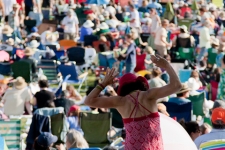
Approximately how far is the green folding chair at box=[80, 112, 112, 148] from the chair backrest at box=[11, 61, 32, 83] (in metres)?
4.42

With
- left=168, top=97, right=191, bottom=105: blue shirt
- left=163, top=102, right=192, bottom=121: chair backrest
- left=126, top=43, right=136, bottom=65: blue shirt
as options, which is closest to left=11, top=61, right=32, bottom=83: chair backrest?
left=126, top=43, right=136, bottom=65: blue shirt

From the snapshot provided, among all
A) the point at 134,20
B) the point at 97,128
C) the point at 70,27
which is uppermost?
the point at 134,20

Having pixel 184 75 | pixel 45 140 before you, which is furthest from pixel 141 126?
pixel 184 75

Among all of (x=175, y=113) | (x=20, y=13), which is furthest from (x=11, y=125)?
(x=20, y=13)

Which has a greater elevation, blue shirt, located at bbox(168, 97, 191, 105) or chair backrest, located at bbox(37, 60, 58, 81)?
blue shirt, located at bbox(168, 97, 191, 105)

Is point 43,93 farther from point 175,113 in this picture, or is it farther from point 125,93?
point 125,93

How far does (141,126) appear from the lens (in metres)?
4.12

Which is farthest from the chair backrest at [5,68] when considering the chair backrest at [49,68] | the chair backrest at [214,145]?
the chair backrest at [214,145]

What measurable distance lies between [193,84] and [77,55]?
4268mm

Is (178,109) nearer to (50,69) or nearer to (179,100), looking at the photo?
(179,100)

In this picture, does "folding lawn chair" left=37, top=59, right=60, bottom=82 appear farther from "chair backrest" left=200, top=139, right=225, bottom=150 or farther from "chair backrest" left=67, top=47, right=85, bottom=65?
"chair backrest" left=200, top=139, right=225, bottom=150

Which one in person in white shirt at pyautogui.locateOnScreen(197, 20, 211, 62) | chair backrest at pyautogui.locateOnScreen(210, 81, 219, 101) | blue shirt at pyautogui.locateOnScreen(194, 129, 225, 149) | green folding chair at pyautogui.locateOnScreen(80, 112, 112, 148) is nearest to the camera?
blue shirt at pyautogui.locateOnScreen(194, 129, 225, 149)

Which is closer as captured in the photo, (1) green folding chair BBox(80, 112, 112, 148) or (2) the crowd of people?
(2) the crowd of people

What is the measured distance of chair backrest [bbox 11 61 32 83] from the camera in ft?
43.1
